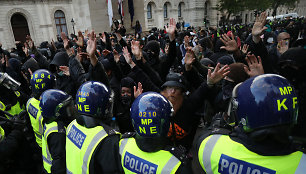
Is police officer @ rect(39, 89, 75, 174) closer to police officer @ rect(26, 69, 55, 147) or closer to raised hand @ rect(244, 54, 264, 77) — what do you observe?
police officer @ rect(26, 69, 55, 147)

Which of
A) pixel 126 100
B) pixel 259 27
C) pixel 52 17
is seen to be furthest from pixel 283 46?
pixel 52 17

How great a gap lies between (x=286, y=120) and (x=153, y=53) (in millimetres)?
3527

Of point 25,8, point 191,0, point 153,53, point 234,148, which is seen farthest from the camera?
point 191,0

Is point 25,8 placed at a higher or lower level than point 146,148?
higher

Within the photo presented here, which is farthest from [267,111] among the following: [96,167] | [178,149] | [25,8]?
[25,8]

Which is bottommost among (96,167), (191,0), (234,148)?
(96,167)

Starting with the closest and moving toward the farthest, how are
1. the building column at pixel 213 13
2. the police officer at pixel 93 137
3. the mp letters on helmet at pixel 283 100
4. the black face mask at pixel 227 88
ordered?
the mp letters on helmet at pixel 283 100 < the police officer at pixel 93 137 < the black face mask at pixel 227 88 < the building column at pixel 213 13

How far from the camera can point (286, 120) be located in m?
1.21

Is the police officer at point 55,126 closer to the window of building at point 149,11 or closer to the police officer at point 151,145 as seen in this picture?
the police officer at point 151,145

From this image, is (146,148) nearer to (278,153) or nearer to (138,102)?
(138,102)

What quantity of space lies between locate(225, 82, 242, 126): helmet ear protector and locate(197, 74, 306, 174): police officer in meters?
0.10

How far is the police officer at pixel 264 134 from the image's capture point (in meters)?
1.20

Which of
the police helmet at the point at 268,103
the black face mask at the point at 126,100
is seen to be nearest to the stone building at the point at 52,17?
the black face mask at the point at 126,100

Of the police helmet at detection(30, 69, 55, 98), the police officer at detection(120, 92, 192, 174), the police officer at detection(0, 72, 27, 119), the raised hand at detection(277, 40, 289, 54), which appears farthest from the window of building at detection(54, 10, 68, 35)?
the police officer at detection(120, 92, 192, 174)
